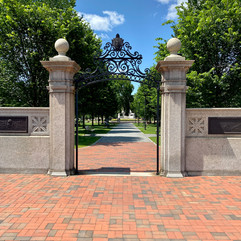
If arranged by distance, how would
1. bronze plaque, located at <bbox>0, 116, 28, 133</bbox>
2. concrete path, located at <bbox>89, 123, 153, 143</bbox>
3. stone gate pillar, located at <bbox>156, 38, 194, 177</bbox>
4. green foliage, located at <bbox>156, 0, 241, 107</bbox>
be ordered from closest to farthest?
stone gate pillar, located at <bbox>156, 38, 194, 177</bbox> → bronze plaque, located at <bbox>0, 116, 28, 133</bbox> → green foliage, located at <bbox>156, 0, 241, 107</bbox> → concrete path, located at <bbox>89, 123, 153, 143</bbox>

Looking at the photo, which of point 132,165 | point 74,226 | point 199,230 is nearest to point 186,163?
point 132,165

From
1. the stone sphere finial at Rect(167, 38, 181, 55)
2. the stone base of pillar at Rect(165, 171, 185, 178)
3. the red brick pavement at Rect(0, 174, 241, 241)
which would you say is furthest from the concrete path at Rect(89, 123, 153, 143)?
the stone sphere finial at Rect(167, 38, 181, 55)

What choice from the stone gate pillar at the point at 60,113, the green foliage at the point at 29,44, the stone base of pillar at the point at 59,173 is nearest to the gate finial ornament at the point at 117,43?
the stone gate pillar at the point at 60,113

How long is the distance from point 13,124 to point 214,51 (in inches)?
485

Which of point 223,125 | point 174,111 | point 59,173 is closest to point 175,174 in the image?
point 174,111

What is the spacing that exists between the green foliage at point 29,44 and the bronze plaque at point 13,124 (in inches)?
340

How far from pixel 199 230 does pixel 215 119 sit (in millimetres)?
4016

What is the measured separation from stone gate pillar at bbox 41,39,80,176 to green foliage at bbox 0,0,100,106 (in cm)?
883

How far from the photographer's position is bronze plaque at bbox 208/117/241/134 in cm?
643

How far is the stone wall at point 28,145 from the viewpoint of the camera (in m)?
6.61

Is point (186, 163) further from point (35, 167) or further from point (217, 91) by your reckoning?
point (217, 91)

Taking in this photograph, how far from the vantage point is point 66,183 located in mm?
5738

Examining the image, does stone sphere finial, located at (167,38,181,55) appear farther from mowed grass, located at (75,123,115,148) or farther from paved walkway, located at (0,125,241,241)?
mowed grass, located at (75,123,115,148)

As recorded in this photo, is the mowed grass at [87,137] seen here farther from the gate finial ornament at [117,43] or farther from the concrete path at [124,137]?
the gate finial ornament at [117,43]
